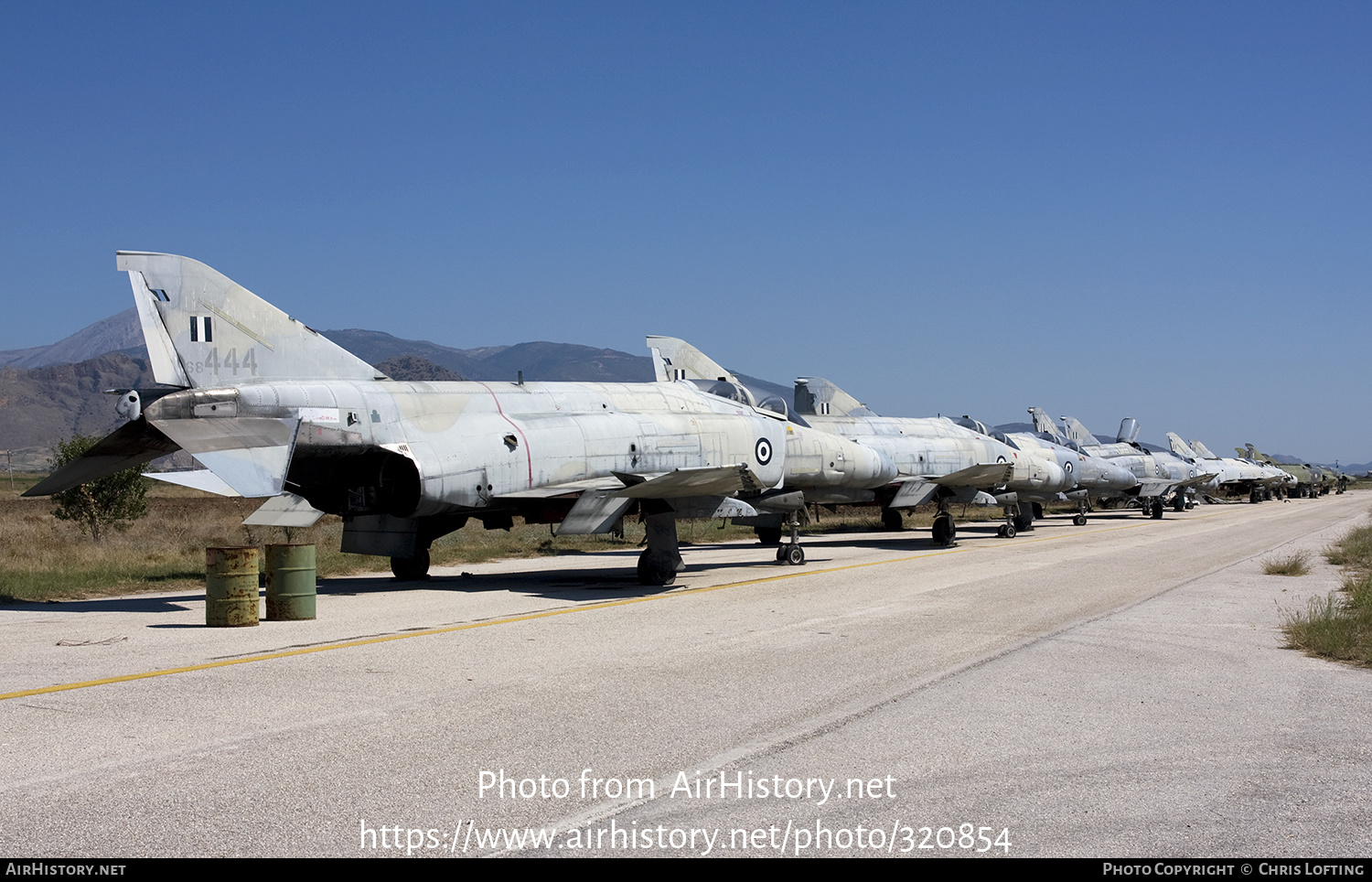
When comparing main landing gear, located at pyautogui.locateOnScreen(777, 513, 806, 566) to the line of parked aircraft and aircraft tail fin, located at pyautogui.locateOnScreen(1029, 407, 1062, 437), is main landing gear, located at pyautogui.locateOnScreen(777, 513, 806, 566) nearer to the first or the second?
the line of parked aircraft

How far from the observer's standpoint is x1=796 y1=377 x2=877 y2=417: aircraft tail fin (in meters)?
31.8

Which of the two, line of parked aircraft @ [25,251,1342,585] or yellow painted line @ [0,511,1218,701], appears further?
line of parked aircraft @ [25,251,1342,585]

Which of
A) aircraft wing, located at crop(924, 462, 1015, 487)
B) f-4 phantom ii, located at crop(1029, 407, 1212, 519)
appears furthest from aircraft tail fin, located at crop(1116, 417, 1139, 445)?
aircraft wing, located at crop(924, 462, 1015, 487)

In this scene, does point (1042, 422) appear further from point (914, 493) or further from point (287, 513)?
point (287, 513)

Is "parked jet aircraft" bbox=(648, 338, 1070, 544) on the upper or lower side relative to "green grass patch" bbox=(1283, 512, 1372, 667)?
upper

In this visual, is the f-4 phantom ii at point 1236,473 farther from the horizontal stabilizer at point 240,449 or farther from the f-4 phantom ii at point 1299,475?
the horizontal stabilizer at point 240,449

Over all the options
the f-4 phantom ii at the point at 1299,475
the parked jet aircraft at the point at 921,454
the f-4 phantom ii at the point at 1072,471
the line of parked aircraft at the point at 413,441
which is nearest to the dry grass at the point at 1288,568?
the parked jet aircraft at the point at 921,454

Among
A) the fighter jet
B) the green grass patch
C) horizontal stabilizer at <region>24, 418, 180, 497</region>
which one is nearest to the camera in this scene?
the green grass patch

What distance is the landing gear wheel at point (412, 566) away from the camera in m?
18.6

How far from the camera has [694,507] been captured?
17625 millimetres

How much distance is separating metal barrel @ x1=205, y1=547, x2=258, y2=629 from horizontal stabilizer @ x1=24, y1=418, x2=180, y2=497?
3051 millimetres

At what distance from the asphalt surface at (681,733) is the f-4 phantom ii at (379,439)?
91.6 inches

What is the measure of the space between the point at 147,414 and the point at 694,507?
8.22 metres

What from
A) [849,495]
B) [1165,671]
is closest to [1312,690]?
[1165,671]
